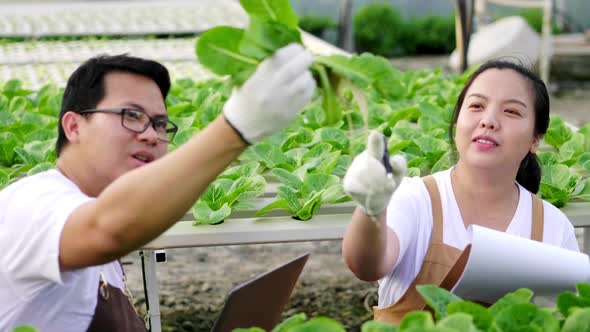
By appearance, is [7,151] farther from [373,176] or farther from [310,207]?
[373,176]

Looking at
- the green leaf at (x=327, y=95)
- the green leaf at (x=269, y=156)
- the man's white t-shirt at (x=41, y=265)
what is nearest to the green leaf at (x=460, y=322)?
the green leaf at (x=327, y=95)

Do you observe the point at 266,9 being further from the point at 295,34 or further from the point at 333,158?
the point at 333,158

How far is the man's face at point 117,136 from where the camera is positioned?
1871mm

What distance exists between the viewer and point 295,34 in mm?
1626

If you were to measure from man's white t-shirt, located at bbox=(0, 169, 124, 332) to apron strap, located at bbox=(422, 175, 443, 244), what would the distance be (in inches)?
33.7

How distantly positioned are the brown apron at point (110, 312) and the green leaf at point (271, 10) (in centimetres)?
71

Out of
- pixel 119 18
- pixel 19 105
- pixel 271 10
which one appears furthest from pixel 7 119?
pixel 119 18

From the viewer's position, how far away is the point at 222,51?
5.39 feet

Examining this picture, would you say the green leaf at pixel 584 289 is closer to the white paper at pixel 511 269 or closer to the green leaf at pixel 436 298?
the white paper at pixel 511 269

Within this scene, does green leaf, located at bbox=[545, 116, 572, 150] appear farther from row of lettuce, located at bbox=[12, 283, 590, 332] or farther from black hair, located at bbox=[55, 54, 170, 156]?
black hair, located at bbox=[55, 54, 170, 156]

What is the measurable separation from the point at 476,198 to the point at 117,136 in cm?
99

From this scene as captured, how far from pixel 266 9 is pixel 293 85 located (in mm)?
238

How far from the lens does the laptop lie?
1967mm

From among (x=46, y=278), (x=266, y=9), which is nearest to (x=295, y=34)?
(x=266, y=9)
